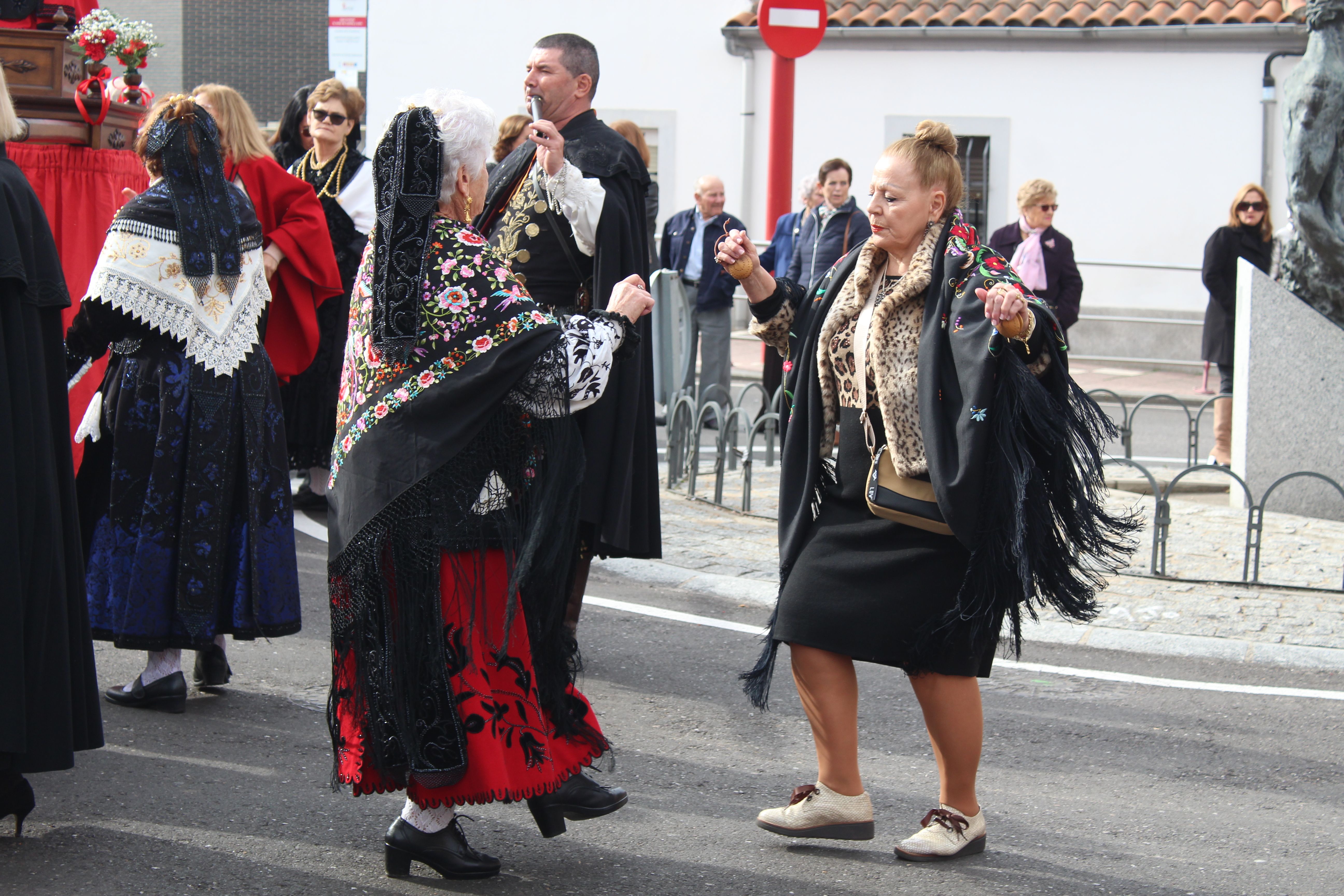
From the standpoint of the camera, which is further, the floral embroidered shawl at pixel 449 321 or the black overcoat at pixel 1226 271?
A: the black overcoat at pixel 1226 271

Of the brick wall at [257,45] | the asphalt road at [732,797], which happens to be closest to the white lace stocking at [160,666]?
the asphalt road at [732,797]

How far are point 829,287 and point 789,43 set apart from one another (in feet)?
→ 25.5

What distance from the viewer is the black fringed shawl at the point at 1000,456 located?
140 inches

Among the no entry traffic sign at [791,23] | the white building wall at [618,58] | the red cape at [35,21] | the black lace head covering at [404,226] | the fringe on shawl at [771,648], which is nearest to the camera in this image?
the black lace head covering at [404,226]

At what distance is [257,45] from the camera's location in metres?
34.8

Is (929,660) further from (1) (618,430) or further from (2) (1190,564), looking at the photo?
(2) (1190,564)

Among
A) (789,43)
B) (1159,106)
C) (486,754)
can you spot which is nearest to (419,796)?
(486,754)

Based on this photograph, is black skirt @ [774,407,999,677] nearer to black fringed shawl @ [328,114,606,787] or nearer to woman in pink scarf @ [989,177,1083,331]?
black fringed shawl @ [328,114,606,787]

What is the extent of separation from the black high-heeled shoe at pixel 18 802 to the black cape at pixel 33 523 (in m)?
0.07

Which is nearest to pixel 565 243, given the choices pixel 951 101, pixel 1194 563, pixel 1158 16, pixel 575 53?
pixel 575 53

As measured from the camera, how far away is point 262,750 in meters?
4.53

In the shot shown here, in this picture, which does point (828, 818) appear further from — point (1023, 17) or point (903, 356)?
point (1023, 17)

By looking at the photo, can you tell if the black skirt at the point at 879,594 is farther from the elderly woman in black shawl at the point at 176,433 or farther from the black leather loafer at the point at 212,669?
the black leather loafer at the point at 212,669

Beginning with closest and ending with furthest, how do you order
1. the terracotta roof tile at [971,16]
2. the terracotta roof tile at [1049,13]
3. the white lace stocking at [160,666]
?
the white lace stocking at [160,666]
the terracotta roof tile at [1049,13]
the terracotta roof tile at [971,16]
